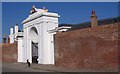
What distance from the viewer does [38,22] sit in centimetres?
3606

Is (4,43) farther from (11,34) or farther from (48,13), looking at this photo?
(48,13)

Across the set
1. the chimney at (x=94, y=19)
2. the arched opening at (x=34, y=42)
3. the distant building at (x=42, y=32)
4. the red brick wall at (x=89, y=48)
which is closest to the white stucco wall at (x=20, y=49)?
the distant building at (x=42, y=32)

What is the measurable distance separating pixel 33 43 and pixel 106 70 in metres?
20.9

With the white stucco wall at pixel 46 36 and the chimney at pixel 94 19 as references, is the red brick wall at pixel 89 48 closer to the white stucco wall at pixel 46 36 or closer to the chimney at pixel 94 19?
the chimney at pixel 94 19

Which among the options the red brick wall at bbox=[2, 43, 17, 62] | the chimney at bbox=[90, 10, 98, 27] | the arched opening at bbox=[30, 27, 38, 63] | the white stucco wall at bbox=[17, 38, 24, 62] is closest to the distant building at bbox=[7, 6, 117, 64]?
the arched opening at bbox=[30, 27, 38, 63]

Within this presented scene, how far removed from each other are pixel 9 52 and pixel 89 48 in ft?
89.5

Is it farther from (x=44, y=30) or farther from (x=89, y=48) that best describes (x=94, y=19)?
(x=44, y=30)

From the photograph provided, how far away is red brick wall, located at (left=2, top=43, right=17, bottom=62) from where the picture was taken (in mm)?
46000

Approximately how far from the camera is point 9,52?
48625 mm

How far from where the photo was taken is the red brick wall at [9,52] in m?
46.0

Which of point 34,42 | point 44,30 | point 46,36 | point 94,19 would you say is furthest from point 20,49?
point 94,19

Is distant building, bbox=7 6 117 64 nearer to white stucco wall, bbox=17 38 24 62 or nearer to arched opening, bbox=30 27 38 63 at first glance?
arched opening, bbox=30 27 38 63

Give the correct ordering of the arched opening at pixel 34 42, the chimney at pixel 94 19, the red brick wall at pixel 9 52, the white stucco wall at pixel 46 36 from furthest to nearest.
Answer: the red brick wall at pixel 9 52, the arched opening at pixel 34 42, the white stucco wall at pixel 46 36, the chimney at pixel 94 19

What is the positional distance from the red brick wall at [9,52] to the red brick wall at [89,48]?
17157 millimetres
